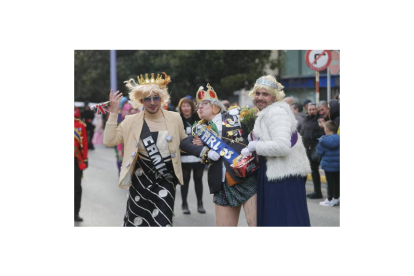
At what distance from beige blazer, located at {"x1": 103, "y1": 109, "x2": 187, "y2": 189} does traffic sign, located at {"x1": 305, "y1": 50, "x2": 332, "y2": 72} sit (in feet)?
17.3

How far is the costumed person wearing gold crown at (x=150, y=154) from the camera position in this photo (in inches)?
182

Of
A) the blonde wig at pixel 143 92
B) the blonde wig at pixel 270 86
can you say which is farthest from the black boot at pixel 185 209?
the blonde wig at pixel 270 86

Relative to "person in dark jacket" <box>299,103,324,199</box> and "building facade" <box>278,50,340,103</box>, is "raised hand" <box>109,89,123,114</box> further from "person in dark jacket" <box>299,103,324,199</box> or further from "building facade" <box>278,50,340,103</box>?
"building facade" <box>278,50,340,103</box>

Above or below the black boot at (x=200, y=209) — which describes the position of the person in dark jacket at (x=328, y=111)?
above

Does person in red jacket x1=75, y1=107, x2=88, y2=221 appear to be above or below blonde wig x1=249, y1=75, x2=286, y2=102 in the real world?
below

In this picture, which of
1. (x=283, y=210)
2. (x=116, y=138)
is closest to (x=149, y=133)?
(x=116, y=138)

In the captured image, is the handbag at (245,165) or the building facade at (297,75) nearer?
the handbag at (245,165)

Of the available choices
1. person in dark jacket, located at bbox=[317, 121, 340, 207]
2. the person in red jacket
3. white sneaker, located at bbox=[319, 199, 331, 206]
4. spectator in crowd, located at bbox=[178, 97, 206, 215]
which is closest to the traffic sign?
person in dark jacket, located at bbox=[317, 121, 340, 207]

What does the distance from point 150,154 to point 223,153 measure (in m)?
0.72

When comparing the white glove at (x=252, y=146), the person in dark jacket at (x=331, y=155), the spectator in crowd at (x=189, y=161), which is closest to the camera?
the white glove at (x=252, y=146)

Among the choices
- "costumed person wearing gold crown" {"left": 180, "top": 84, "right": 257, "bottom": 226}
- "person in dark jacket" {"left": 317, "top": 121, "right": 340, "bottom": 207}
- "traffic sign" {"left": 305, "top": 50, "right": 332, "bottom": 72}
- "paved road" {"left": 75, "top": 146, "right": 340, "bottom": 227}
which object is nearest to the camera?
"costumed person wearing gold crown" {"left": 180, "top": 84, "right": 257, "bottom": 226}

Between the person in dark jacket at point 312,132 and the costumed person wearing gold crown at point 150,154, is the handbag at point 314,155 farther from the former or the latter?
the costumed person wearing gold crown at point 150,154

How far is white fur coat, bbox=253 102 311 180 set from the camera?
4035mm

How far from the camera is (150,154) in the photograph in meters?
4.62
